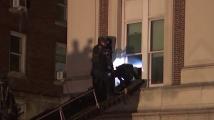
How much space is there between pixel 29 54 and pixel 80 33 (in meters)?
13.7

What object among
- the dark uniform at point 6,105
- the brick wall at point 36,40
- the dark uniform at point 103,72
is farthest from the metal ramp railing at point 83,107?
the brick wall at point 36,40

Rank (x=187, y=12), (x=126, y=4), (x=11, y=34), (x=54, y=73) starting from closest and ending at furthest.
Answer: (x=187, y=12) < (x=126, y=4) < (x=11, y=34) < (x=54, y=73)

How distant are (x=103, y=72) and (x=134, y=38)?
324 centimetres

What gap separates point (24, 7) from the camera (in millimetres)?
34625

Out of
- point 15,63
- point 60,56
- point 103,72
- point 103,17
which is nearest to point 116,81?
point 103,72

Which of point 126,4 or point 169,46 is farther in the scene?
point 126,4

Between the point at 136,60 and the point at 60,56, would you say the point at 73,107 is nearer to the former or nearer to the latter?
the point at 136,60

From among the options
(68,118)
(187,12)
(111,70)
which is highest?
(187,12)

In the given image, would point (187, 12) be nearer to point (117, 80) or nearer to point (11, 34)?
point (117, 80)

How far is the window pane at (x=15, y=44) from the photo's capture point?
112 feet

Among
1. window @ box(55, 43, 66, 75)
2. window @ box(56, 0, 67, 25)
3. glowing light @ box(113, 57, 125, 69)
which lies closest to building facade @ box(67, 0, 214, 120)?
glowing light @ box(113, 57, 125, 69)

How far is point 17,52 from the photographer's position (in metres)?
34.6

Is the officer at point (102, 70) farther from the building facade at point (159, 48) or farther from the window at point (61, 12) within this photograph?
the window at point (61, 12)

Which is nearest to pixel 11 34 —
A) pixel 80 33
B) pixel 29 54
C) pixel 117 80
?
pixel 29 54
